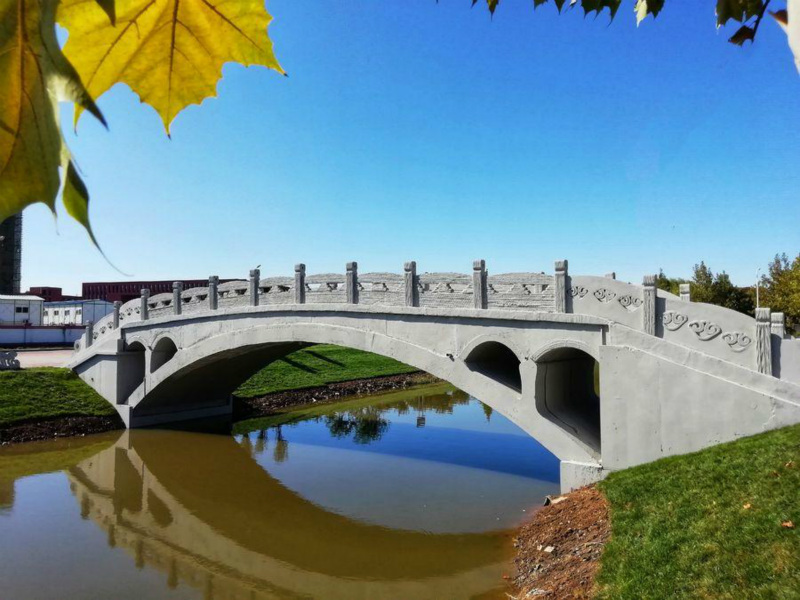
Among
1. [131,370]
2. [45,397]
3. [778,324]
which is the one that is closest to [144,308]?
[131,370]

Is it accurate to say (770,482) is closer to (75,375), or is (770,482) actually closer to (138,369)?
(138,369)

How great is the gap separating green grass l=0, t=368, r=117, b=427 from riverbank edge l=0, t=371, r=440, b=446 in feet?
0.71

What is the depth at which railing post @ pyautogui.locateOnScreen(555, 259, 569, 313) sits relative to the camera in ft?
29.3

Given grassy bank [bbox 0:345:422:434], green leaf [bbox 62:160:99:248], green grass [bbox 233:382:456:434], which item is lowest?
green grass [bbox 233:382:456:434]

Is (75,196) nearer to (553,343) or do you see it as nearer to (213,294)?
(553,343)

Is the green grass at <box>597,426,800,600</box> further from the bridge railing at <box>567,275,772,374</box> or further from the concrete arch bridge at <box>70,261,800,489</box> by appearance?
the bridge railing at <box>567,275,772,374</box>

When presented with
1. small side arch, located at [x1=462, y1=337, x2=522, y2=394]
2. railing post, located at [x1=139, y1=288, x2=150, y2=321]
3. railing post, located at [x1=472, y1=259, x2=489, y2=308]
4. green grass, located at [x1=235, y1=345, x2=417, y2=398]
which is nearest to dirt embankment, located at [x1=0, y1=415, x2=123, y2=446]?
railing post, located at [x1=139, y1=288, x2=150, y2=321]

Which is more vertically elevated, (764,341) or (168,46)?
(168,46)

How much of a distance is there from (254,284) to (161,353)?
4.73 m

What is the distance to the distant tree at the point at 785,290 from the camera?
2019cm

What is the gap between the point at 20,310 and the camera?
3111 centimetres

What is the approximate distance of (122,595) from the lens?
24.5ft

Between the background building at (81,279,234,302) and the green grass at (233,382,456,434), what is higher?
the background building at (81,279,234,302)

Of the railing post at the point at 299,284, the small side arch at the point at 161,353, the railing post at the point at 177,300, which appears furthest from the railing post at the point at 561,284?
the small side arch at the point at 161,353
